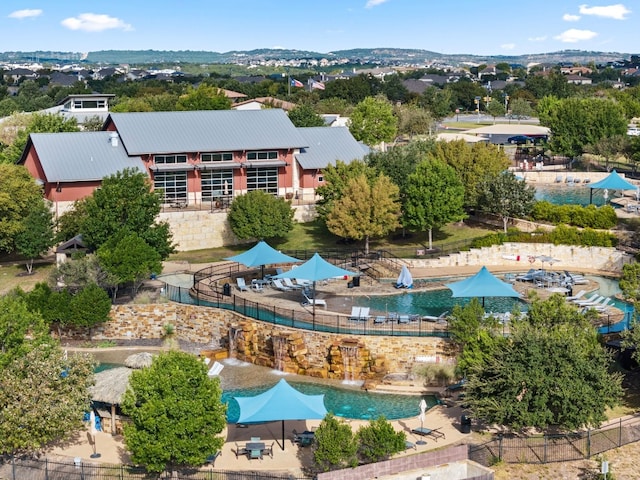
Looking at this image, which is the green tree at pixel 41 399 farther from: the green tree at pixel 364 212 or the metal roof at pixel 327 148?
the metal roof at pixel 327 148

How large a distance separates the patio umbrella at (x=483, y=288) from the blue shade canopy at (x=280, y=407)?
12671mm

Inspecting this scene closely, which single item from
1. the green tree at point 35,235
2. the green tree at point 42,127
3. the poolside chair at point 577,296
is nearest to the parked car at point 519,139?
the green tree at point 42,127

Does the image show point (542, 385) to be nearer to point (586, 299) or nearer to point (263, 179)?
point (586, 299)

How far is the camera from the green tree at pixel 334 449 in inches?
1176

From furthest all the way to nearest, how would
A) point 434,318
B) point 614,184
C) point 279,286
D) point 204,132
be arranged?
point 204,132 < point 614,184 < point 279,286 < point 434,318

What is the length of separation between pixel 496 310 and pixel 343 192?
14.3m

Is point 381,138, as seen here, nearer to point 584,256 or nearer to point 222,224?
point 222,224

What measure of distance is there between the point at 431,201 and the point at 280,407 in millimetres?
26632

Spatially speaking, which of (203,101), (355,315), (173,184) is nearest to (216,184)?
(173,184)

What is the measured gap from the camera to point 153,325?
47.7 metres

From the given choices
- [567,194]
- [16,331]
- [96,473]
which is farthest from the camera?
[567,194]

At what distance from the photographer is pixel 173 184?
6525 cm

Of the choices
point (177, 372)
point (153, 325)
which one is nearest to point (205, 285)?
point (153, 325)

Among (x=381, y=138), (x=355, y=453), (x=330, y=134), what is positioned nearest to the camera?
(x=355, y=453)
